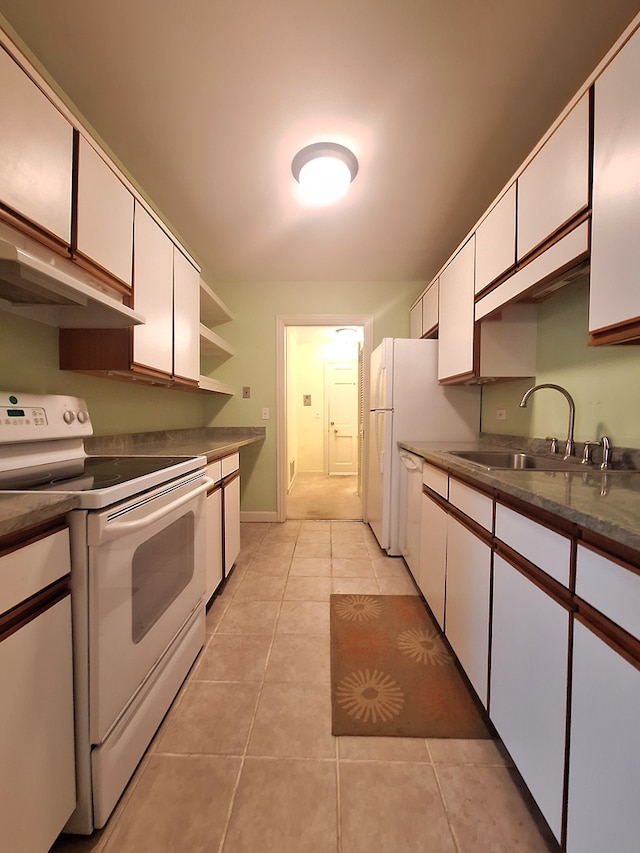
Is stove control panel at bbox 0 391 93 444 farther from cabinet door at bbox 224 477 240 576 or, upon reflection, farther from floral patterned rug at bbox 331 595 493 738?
floral patterned rug at bbox 331 595 493 738

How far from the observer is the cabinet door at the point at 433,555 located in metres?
1.59

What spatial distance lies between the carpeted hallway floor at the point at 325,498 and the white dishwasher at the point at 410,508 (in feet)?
3.65

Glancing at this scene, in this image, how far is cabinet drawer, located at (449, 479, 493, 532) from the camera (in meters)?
1.15

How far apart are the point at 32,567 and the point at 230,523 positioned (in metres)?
1.48

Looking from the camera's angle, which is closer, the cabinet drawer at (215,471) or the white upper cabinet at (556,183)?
the white upper cabinet at (556,183)

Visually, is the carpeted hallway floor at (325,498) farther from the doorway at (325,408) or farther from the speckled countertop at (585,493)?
the speckled countertop at (585,493)

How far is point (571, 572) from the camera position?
2.48 feet

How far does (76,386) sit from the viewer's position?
1.61 meters

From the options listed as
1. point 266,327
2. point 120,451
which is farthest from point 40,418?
point 266,327

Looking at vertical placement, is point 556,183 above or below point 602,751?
above

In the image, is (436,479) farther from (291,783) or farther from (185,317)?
(185,317)

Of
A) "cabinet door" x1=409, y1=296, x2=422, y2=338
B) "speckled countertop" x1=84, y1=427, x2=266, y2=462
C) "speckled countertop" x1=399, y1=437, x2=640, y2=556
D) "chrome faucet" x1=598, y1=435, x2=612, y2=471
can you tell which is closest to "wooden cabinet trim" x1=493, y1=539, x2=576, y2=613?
"speckled countertop" x1=399, y1=437, x2=640, y2=556

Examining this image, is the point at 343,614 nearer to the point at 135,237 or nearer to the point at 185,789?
the point at 185,789

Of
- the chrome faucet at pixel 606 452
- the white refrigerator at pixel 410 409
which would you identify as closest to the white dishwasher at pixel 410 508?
the white refrigerator at pixel 410 409
